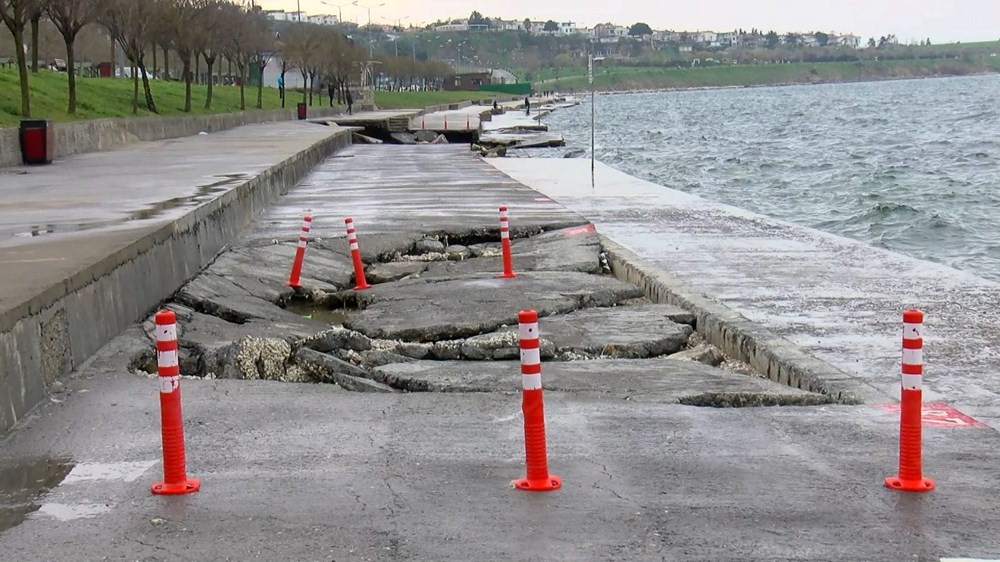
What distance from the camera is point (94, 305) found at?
10.5 m

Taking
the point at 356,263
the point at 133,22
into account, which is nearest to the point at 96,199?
the point at 356,263

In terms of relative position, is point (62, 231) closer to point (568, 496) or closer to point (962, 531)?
point (568, 496)

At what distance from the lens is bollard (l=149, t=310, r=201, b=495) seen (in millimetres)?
6641

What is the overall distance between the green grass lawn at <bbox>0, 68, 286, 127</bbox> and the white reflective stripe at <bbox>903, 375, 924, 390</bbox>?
26.1 m

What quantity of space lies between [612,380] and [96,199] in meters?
10.6

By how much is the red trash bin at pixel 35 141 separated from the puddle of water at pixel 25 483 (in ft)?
69.9

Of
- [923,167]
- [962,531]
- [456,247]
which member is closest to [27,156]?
[456,247]

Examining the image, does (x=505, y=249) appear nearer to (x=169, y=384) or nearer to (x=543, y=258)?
(x=543, y=258)

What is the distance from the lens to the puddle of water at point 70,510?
256 inches

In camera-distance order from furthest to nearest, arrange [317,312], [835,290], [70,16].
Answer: [70,16]
[317,312]
[835,290]

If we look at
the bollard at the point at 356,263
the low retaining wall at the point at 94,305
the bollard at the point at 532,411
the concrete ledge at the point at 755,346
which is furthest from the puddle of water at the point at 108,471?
the bollard at the point at 356,263

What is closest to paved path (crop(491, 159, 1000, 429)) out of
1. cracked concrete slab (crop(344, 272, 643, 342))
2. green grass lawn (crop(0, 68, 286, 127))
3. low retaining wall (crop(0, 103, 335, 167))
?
cracked concrete slab (crop(344, 272, 643, 342))

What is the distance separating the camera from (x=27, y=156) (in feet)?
89.5

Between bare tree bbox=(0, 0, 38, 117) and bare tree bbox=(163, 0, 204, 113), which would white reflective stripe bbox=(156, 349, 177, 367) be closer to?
bare tree bbox=(0, 0, 38, 117)
